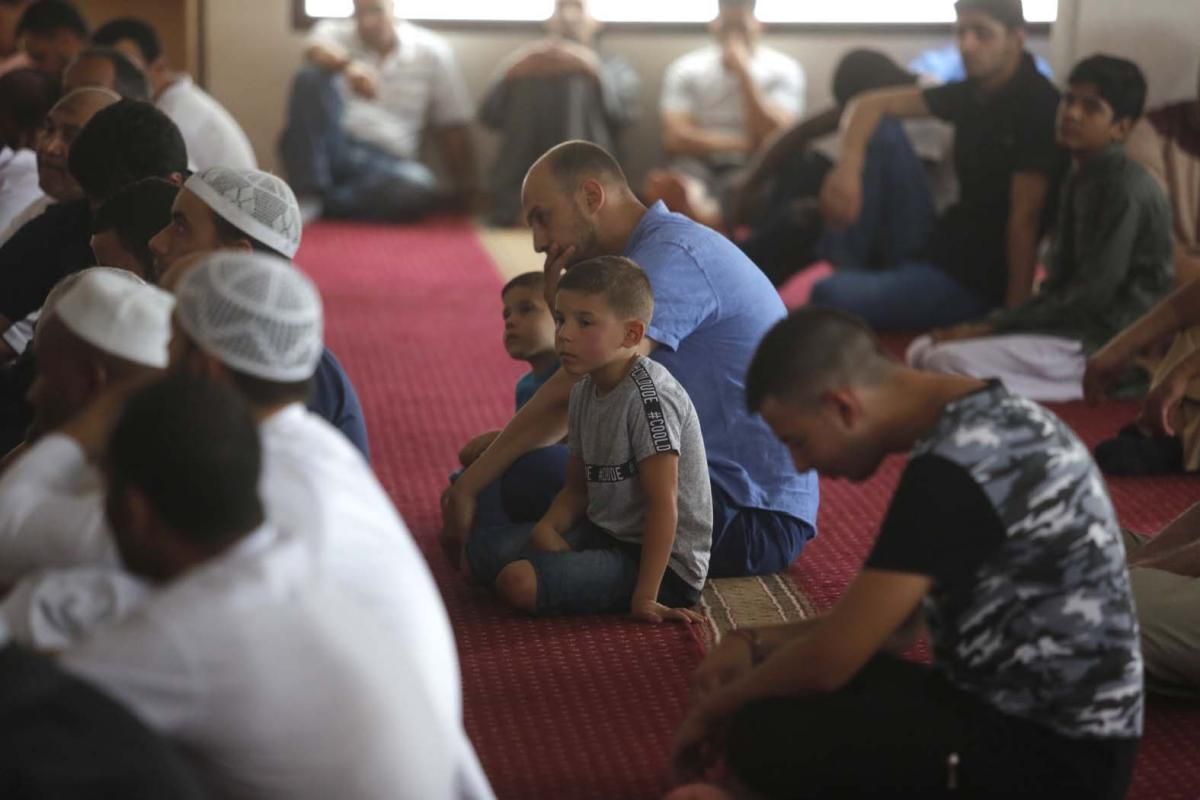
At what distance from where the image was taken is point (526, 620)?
2971 millimetres

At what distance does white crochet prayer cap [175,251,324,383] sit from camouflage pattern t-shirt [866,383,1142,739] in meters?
0.66

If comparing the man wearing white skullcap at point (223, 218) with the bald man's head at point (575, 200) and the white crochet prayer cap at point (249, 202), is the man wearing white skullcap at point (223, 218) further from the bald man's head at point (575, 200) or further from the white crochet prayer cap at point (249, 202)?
the bald man's head at point (575, 200)

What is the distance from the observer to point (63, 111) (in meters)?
3.72

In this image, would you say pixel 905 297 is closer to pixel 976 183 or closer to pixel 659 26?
pixel 976 183

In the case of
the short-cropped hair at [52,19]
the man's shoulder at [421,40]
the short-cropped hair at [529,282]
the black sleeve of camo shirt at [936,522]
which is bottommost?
the man's shoulder at [421,40]

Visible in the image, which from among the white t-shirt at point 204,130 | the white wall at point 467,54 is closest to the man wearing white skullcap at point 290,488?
the white t-shirt at point 204,130

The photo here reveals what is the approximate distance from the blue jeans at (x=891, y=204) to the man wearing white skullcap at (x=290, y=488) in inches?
160

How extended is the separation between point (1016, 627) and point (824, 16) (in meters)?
7.06

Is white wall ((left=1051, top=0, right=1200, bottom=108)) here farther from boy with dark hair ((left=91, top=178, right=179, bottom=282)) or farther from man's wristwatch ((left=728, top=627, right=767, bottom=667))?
man's wristwatch ((left=728, top=627, right=767, bottom=667))

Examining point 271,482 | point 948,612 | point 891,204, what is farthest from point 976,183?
point 271,482

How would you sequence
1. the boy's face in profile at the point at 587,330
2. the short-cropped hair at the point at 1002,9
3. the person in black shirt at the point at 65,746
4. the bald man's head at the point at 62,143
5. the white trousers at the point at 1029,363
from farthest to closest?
the short-cropped hair at the point at 1002,9 → the white trousers at the point at 1029,363 → the bald man's head at the point at 62,143 → the boy's face in profile at the point at 587,330 → the person in black shirt at the point at 65,746

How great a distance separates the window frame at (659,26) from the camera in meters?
8.50

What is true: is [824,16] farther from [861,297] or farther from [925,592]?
[925,592]

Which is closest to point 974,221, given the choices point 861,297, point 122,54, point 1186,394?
point 861,297
